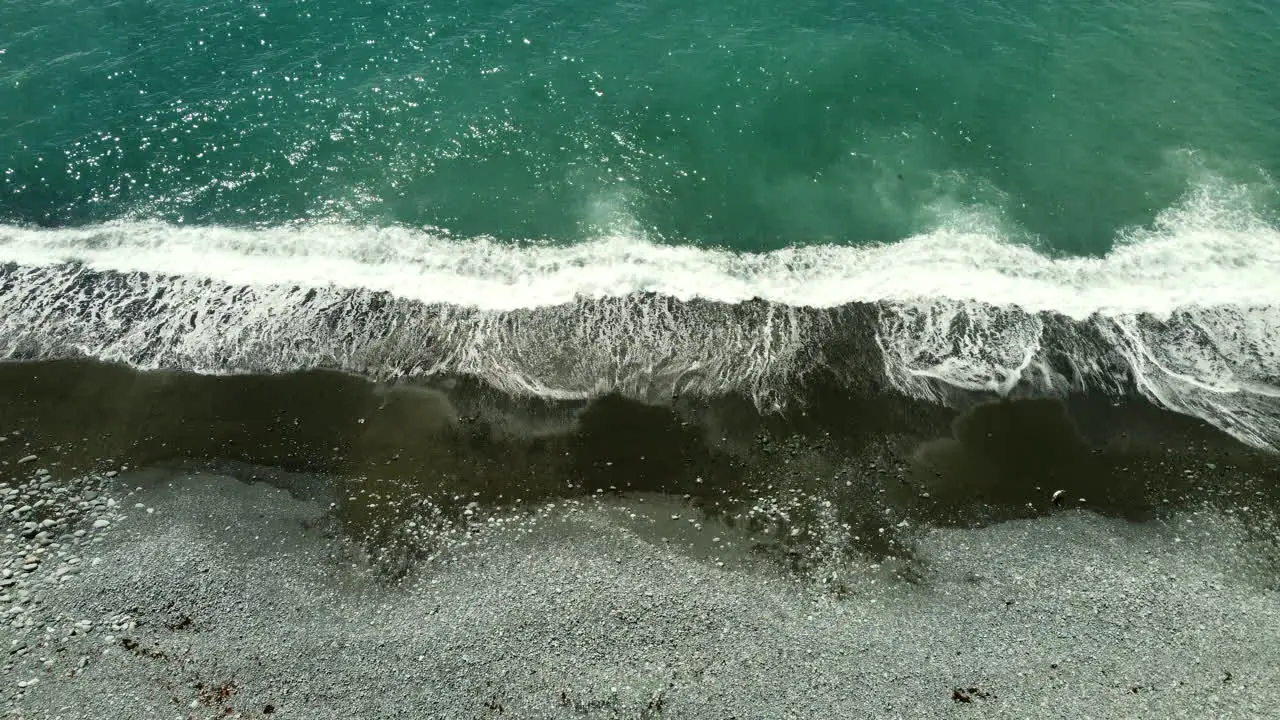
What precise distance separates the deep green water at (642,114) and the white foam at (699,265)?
1.06m

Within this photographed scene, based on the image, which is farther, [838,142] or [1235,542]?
[838,142]

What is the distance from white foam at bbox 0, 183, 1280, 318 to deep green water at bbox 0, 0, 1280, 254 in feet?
3.47

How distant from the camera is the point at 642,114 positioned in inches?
1372

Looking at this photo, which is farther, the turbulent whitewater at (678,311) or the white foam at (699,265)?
the white foam at (699,265)

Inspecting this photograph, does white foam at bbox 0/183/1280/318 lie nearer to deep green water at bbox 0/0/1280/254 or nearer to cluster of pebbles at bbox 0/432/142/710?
deep green water at bbox 0/0/1280/254

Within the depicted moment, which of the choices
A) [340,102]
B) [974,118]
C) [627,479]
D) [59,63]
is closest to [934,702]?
[627,479]

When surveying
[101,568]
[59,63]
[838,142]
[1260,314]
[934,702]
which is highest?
[59,63]

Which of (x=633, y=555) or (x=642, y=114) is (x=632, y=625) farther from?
(x=642, y=114)

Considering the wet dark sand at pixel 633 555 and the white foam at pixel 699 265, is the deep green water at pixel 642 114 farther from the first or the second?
the wet dark sand at pixel 633 555

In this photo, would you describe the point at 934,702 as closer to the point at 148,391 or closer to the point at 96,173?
the point at 148,391

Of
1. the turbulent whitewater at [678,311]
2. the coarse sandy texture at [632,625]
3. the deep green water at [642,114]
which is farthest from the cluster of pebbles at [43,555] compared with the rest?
the deep green water at [642,114]

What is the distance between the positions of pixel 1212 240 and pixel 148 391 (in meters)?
44.2

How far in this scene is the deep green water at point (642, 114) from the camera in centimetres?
3228

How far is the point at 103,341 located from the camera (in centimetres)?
2828
